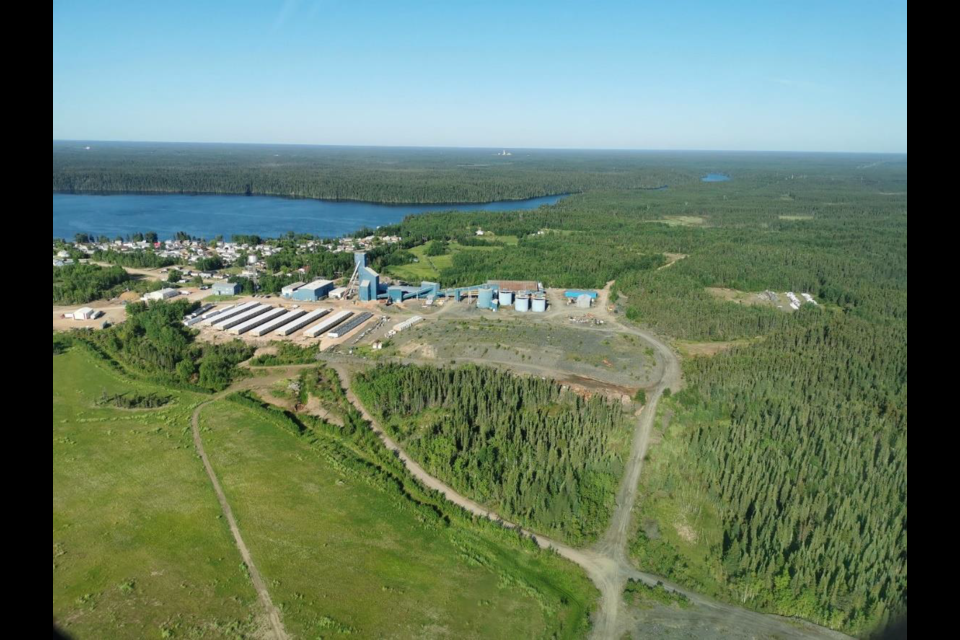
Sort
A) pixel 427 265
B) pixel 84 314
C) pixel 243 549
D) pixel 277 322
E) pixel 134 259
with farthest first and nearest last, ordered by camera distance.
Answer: pixel 427 265 → pixel 134 259 → pixel 277 322 → pixel 84 314 → pixel 243 549

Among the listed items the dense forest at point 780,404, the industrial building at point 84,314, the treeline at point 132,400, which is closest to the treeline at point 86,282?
the industrial building at point 84,314

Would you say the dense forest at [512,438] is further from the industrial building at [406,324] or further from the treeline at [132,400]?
the treeline at [132,400]

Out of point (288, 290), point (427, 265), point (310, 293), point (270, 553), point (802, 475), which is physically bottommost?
point (270, 553)

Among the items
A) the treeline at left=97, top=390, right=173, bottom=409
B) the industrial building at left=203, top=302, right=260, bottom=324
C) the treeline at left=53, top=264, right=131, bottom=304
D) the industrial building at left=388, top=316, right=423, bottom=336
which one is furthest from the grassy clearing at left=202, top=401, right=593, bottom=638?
the treeline at left=53, top=264, right=131, bottom=304

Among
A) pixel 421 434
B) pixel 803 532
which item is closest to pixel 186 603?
pixel 421 434

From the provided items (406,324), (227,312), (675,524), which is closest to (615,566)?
(675,524)

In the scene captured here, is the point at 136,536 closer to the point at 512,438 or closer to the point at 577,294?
the point at 512,438
